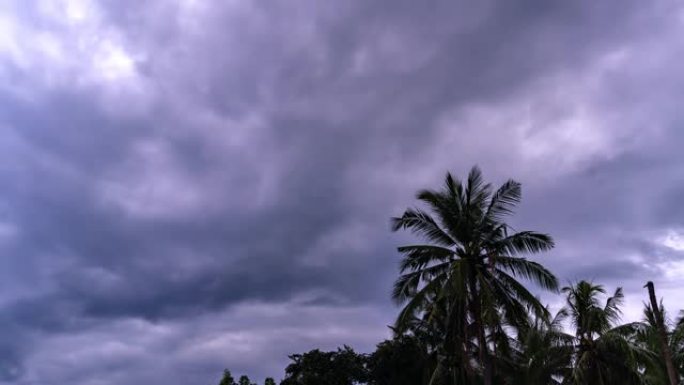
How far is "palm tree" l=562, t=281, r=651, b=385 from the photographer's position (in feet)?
91.6

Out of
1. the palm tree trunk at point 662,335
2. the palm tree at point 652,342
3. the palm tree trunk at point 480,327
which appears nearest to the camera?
the palm tree trunk at point 662,335

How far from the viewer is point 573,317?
30141 millimetres

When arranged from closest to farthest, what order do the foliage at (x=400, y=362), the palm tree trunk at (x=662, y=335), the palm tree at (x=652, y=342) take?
1. the palm tree trunk at (x=662, y=335)
2. the palm tree at (x=652, y=342)
3. the foliage at (x=400, y=362)

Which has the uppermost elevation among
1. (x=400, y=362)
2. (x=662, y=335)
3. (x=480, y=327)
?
(x=400, y=362)

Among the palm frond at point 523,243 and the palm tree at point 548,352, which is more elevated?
the palm frond at point 523,243

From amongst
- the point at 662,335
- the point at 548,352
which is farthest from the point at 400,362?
the point at 662,335

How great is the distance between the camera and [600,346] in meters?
28.8

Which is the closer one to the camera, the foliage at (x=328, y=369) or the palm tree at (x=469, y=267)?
the palm tree at (x=469, y=267)

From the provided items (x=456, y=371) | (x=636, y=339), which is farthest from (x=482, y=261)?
(x=456, y=371)

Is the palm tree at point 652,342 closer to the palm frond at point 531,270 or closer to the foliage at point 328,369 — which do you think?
the palm frond at point 531,270

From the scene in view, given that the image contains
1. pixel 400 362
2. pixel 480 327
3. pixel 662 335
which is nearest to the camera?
pixel 662 335

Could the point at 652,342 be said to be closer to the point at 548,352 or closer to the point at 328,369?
the point at 548,352

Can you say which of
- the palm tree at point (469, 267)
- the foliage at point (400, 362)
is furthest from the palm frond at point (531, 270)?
the foliage at point (400, 362)

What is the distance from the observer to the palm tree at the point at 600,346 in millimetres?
27906
